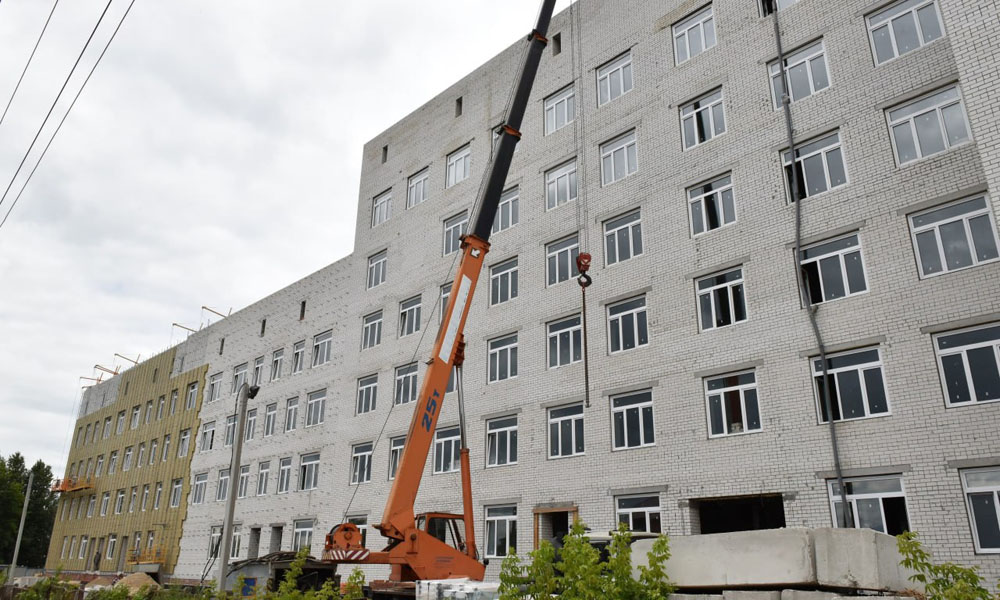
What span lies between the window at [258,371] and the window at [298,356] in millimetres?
2925

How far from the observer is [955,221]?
1355cm

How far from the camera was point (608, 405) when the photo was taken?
18031mm

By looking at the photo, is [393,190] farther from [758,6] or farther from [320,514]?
[758,6]

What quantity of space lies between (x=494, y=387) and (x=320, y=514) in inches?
384

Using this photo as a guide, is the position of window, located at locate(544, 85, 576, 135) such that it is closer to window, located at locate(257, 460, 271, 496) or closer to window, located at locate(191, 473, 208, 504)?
window, located at locate(257, 460, 271, 496)

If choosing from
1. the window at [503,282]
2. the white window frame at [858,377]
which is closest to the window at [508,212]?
the window at [503,282]

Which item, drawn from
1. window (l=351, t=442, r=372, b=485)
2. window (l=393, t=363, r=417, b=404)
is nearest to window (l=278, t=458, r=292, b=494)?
window (l=351, t=442, r=372, b=485)

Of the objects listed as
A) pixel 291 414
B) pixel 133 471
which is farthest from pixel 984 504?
pixel 133 471

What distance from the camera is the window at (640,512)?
53.3ft

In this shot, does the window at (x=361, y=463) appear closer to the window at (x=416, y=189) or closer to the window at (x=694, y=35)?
the window at (x=416, y=189)

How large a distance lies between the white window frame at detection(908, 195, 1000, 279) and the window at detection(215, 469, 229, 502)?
29920 mm

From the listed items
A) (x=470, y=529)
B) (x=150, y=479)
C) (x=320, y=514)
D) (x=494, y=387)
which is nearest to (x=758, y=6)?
(x=494, y=387)

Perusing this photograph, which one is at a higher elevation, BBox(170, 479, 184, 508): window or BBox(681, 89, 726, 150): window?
BBox(681, 89, 726, 150): window

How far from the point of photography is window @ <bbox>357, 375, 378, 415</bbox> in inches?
1013
